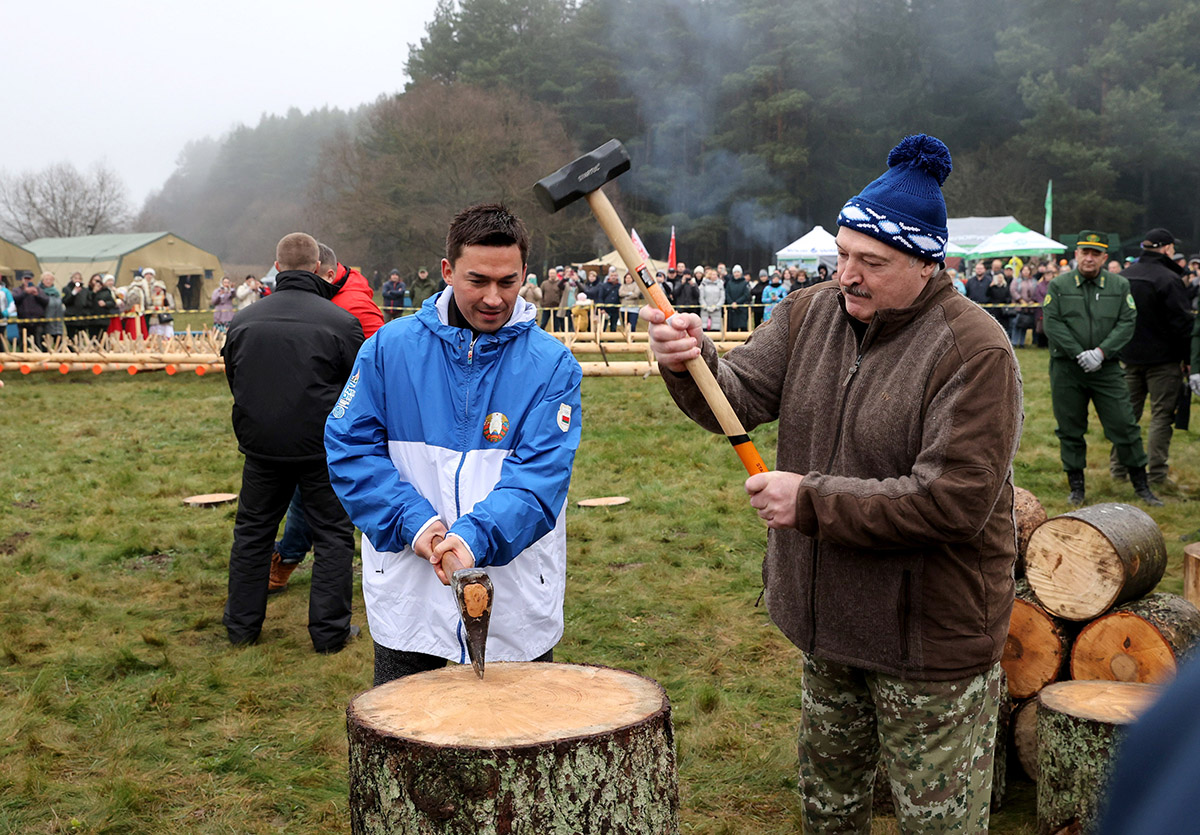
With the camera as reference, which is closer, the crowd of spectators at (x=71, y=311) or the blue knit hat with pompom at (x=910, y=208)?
the blue knit hat with pompom at (x=910, y=208)

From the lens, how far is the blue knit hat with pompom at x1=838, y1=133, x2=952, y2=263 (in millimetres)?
2496

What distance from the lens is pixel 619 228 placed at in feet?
9.78

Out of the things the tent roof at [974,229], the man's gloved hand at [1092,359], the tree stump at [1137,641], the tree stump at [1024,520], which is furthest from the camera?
the tent roof at [974,229]

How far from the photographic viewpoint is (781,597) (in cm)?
283

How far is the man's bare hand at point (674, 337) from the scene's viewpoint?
2770mm

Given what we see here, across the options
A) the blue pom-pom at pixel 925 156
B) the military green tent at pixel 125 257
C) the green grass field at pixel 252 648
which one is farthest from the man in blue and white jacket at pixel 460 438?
the military green tent at pixel 125 257

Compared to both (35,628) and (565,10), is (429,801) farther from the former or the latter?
(565,10)

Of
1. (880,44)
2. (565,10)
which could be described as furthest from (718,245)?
(565,10)

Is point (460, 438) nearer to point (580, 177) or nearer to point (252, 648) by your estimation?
point (580, 177)

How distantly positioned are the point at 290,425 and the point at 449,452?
8.36 ft

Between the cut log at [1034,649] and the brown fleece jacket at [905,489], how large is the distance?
5.13 ft

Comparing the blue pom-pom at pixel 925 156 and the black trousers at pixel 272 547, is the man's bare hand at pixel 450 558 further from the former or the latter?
the black trousers at pixel 272 547

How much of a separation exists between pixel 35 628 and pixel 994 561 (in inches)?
206

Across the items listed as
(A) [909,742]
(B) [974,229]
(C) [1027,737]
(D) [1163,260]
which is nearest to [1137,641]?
(C) [1027,737]
